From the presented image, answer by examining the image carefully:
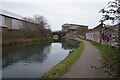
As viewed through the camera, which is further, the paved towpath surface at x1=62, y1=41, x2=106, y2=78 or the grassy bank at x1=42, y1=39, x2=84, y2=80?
the grassy bank at x1=42, y1=39, x2=84, y2=80

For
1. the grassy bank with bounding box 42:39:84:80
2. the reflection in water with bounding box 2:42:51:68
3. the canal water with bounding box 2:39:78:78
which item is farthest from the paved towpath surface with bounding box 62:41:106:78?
the reflection in water with bounding box 2:42:51:68

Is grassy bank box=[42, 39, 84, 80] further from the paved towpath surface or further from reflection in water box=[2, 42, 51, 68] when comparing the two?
reflection in water box=[2, 42, 51, 68]

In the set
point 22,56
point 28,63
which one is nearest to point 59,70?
point 28,63

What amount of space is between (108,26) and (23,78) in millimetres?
6191

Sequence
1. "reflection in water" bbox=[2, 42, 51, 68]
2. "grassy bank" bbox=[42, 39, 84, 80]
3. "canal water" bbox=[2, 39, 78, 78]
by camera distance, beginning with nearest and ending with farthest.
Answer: "grassy bank" bbox=[42, 39, 84, 80] → "canal water" bbox=[2, 39, 78, 78] → "reflection in water" bbox=[2, 42, 51, 68]

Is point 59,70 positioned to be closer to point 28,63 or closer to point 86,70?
point 86,70

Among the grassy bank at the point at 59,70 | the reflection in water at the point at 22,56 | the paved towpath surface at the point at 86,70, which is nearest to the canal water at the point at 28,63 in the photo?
the reflection in water at the point at 22,56

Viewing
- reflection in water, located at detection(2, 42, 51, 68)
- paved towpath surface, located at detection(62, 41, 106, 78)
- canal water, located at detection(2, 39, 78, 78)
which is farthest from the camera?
reflection in water, located at detection(2, 42, 51, 68)

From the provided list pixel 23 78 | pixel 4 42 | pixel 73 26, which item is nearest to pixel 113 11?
pixel 23 78

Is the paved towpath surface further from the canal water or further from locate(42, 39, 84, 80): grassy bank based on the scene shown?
the canal water

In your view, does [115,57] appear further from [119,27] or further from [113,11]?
[113,11]

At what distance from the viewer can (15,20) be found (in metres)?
56.3

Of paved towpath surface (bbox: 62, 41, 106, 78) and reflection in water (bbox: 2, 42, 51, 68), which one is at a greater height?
paved towpath surface (bbox: 62, 41, 106, 78)

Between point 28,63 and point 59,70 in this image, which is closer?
point 59,70
